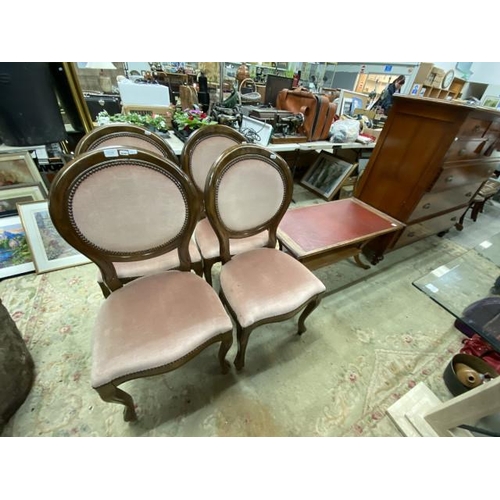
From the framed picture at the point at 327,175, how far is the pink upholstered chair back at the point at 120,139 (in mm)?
2049

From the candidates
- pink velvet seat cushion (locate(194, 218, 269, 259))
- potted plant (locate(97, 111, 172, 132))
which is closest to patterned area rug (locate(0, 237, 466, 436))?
pink velvet seat cushion (locate(194, 218, 269, 259))

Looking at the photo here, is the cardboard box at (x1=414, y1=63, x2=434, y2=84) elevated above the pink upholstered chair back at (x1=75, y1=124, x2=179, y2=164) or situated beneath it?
elevated above

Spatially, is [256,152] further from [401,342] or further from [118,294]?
[401,342]

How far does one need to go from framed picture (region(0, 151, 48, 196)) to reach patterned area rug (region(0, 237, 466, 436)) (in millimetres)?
615

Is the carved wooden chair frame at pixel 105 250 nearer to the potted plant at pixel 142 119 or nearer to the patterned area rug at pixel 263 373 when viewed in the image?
the patterned area rug at pixel 263 373

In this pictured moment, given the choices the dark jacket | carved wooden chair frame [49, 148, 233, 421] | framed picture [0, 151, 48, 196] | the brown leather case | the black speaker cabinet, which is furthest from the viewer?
the dark jacket

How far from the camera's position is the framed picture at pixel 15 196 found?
1.45 m

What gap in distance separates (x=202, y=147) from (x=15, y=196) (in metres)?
1.24

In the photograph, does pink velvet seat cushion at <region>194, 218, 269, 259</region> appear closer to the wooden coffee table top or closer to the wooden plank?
the wooden coffee table top

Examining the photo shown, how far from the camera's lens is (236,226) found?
116 cm

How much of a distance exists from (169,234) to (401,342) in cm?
148

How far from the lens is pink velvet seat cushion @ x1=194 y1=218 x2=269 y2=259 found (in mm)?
1293

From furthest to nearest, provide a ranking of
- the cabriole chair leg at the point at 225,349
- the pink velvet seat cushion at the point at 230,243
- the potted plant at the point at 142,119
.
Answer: the potted plant at the point at 142,119 → the pink velvet seat cushion at the point at 230,243 → the cabriole chair leg at the point at 225,349

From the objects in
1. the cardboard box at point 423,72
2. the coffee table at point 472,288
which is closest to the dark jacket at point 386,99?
the cardboard box at point 423,72
